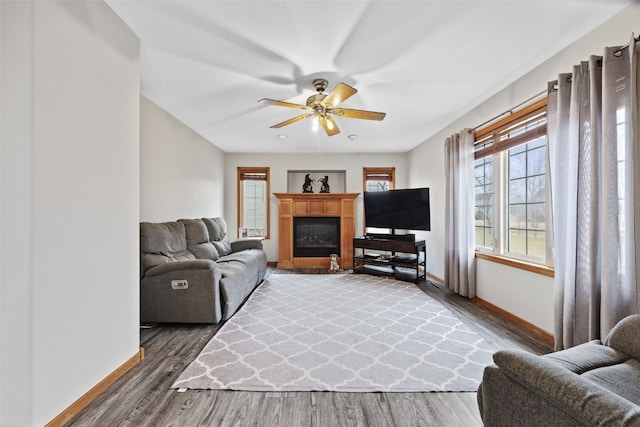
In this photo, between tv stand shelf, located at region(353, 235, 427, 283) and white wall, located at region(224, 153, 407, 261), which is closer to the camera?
tv stand shelf, located at region(353, 235, 427, 283)

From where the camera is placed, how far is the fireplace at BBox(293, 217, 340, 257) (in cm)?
613

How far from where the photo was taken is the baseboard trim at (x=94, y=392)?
1520mm

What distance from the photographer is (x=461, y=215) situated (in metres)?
3.83

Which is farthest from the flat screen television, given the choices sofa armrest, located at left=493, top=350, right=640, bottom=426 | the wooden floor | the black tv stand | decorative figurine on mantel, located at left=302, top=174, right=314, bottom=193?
sofa armrest, located at left=493, top=350, right=640, bottom=426

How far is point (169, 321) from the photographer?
113 inches

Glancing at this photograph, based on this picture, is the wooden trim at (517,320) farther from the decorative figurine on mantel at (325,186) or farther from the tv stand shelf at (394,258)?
the decorative figurine on mantel at (325,186)

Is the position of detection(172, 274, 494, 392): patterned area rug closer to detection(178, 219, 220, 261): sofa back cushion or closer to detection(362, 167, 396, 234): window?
detection(178, 219, 220, 261): sofa back cushion

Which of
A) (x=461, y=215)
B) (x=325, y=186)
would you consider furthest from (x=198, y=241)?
(x=461, y=215)

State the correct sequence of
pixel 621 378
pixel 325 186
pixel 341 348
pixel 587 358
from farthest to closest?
pixel 325 186 → pixel 341 348 → pixel 587 358 → pixel 621 378

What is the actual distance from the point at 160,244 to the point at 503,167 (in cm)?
402

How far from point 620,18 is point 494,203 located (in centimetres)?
194

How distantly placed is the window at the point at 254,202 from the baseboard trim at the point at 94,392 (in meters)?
4.23

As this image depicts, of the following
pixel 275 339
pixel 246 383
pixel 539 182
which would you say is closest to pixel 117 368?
pixel 246 383

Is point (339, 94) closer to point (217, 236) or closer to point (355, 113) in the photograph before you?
point (355, 113)
